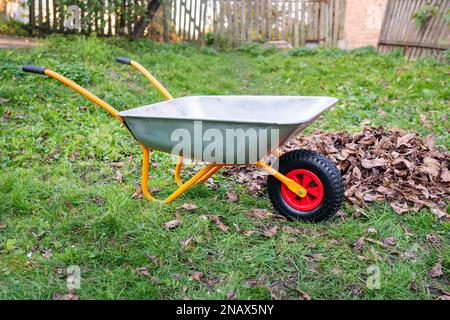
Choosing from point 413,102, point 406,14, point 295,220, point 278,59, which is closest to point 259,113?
point 295,220

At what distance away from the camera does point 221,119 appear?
2543 mm

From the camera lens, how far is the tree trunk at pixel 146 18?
883cm

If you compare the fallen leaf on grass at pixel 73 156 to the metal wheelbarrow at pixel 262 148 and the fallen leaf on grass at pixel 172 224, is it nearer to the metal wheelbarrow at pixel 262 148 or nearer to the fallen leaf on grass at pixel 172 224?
the metal wheelbarrow at pixel 262 148

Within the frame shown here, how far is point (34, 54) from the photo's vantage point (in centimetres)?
661

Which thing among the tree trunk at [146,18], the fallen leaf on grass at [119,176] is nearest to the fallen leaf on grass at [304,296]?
the fallen leaf on grass at [119,176]

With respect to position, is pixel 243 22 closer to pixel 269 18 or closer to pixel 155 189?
pixel 269 18

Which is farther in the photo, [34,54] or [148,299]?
[34,54]

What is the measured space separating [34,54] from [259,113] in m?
4.75

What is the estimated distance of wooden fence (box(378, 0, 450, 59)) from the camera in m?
8.15

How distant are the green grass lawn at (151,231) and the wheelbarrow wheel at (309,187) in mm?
116

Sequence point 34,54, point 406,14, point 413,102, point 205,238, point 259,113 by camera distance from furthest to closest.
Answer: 1. point 406,14
2. point 34,54
3. point 413,102
4. point 259,113
5. point 205,238

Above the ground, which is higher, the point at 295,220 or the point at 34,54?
the point at 34,54
